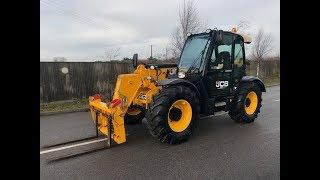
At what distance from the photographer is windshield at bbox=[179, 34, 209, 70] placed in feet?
23.8

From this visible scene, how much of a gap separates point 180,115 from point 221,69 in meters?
1.79

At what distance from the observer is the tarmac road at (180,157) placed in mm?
4738

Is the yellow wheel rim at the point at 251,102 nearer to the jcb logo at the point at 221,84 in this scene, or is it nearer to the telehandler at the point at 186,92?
the telehandler at the point at 186,92

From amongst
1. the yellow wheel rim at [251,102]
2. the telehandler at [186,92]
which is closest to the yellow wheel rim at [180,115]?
the telehandler at [186,92]

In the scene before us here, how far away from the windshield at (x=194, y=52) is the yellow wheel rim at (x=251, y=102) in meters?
2.13

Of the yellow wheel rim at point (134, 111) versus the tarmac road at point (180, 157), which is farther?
the yellow wheel rim at point (134, 111)

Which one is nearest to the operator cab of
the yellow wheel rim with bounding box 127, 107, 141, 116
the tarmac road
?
the tarmac road

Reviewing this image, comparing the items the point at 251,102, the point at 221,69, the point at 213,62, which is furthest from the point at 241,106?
the point at 213,62

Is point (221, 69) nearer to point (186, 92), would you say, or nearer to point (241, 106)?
point (241, 106)

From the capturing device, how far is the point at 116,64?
576 inches
